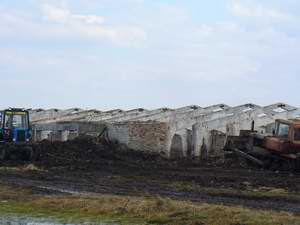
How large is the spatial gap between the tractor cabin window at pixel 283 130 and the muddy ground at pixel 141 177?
2156mm

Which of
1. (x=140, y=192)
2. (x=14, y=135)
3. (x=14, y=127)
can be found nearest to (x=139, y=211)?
(x=140, y=192)

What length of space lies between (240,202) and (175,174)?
34.5ft

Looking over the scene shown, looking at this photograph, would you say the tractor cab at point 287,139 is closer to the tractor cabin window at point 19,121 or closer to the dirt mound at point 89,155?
the dirt mound at point 89,155

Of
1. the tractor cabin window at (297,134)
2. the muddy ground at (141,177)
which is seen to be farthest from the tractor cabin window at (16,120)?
the tractor cabin window at (297,134)

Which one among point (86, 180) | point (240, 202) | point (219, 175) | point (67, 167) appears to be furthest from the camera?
point (67, 167)

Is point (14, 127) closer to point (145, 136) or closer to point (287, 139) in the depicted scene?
point (145, 136)

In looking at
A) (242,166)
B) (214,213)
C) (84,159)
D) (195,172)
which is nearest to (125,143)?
(84,159)

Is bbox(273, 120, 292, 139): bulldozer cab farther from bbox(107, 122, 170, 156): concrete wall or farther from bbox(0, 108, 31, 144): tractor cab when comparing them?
bbox(0, 108, 31, 144): tractor cab

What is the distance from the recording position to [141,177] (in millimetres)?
28406

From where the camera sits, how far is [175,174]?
29.9 m

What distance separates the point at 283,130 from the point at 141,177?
8.46 meters

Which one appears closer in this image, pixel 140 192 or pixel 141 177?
pixel 140 192

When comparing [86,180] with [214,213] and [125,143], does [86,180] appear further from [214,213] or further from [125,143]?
[125,143]

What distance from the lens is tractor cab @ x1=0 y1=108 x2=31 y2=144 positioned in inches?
1437
